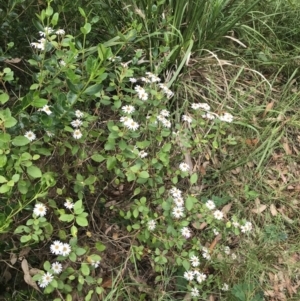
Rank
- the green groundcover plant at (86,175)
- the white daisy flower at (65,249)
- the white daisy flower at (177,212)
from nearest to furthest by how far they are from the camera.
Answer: the green groundcover plant at (86,175)
the white daisy flower at (65,249)
the white daisy flower at (177,212)

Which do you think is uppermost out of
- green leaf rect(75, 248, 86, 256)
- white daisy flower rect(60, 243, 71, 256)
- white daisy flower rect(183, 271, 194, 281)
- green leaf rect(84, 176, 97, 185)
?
green leaf rect(84, 176, 97, 185)

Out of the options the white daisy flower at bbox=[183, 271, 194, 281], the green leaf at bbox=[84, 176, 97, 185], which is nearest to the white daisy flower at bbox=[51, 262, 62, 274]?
the green leaf at bbox=[84, 176, 97, 185]

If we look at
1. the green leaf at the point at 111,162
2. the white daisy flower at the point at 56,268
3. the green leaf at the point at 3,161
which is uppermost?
the green leaf at the point at 3,161

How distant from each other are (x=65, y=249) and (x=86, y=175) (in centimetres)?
34

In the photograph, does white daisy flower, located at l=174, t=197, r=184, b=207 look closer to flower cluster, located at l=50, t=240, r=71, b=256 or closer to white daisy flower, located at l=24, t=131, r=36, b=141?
flower cluster, located at l=50, t=240, r=71, b=256

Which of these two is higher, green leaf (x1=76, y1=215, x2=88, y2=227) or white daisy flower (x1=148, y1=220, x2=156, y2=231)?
green leaf (x1=76, y1=215, x2=88, y2=227)

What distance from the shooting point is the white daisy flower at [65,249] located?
4.88 ft

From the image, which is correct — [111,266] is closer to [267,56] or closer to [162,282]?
[162,282]

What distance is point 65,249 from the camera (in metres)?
1.50

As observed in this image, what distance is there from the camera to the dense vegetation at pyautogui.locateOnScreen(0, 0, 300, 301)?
1494mm

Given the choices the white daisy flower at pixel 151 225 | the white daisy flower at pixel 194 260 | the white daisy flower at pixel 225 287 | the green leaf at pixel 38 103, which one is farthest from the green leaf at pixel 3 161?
the white daisy flower at pixel 225 287

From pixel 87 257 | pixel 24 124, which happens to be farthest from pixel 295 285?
pixel 24 124

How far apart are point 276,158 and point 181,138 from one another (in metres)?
0.80

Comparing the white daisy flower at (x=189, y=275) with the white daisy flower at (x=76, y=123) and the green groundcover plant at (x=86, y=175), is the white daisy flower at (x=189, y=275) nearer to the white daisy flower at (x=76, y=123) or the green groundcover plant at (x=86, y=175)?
the green groundcover plant at (x=86, y=175)
